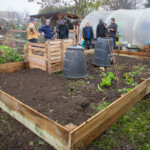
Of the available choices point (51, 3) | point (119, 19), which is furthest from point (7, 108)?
point (51, 3)

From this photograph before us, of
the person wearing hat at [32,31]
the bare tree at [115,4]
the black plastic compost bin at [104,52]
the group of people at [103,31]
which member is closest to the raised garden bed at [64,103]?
the black plastic compost bin at [104,52]

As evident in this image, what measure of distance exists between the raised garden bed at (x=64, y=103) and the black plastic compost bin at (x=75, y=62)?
23 centimetres

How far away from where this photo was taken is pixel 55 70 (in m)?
4.83

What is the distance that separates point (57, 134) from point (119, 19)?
33.3 ft

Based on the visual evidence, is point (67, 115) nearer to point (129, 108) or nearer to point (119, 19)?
point (129, 108)

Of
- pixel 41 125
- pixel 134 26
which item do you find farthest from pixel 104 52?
pixel 134 26

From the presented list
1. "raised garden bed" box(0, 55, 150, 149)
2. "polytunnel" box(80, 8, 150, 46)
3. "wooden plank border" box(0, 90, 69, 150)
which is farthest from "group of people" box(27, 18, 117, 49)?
"wooden plank border" box(0, 90, 69, 150)

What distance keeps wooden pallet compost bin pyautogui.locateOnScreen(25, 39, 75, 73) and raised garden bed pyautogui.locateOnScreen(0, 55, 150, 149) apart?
0.28 m

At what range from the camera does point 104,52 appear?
17.6ft

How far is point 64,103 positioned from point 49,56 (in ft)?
6.49

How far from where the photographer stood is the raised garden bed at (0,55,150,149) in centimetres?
185

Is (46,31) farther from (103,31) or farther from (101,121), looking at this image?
(101,121)

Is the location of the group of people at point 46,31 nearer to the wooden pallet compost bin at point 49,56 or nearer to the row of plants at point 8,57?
the row of plants at point 8,57

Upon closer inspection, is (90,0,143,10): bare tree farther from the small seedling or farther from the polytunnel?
the small seedling
